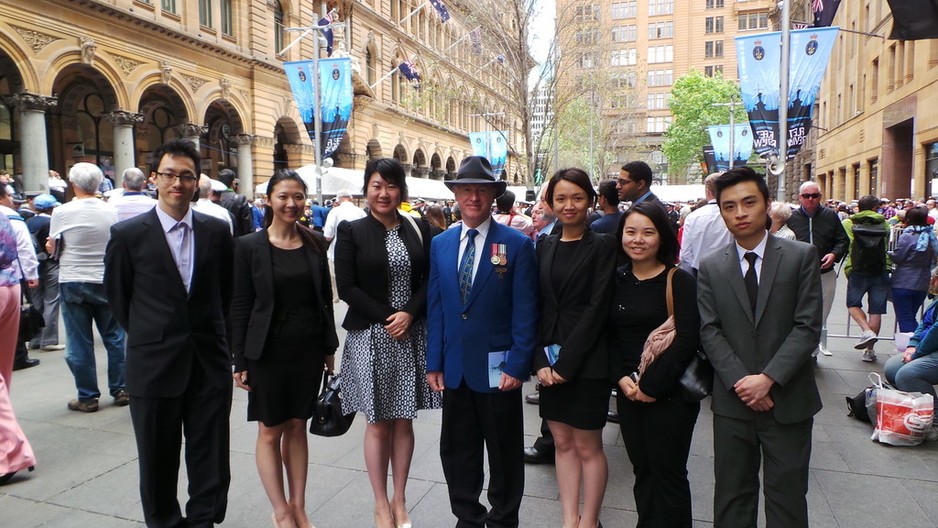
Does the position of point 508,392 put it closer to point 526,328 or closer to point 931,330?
point 526,328

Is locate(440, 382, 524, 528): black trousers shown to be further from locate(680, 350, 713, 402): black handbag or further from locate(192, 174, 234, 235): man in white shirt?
locate(192, 174, 234, 235): man in white shirt

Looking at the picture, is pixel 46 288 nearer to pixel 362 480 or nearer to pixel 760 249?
pixel 362 480

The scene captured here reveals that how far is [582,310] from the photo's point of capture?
3113mm

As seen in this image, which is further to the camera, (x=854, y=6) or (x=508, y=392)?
(x=854, y=6)

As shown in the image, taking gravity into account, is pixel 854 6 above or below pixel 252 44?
above

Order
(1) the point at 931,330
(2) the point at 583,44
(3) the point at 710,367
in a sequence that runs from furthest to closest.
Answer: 1. (2) the point at 583,44
2. (1) the point at 931,330
3. (3) the point at 710,367

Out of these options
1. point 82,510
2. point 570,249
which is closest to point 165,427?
point 82,510

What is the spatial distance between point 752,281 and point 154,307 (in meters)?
3.03

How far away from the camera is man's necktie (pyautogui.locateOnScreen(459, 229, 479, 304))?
128 inches

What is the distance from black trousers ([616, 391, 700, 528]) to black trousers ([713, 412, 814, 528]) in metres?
0.15

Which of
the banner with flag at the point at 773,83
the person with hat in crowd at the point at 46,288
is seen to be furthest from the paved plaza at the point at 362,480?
the banner with flag at the point at 773,83

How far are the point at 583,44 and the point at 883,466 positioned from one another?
63.7 feet

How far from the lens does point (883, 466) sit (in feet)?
14.6

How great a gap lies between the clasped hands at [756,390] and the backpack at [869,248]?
6260mm
